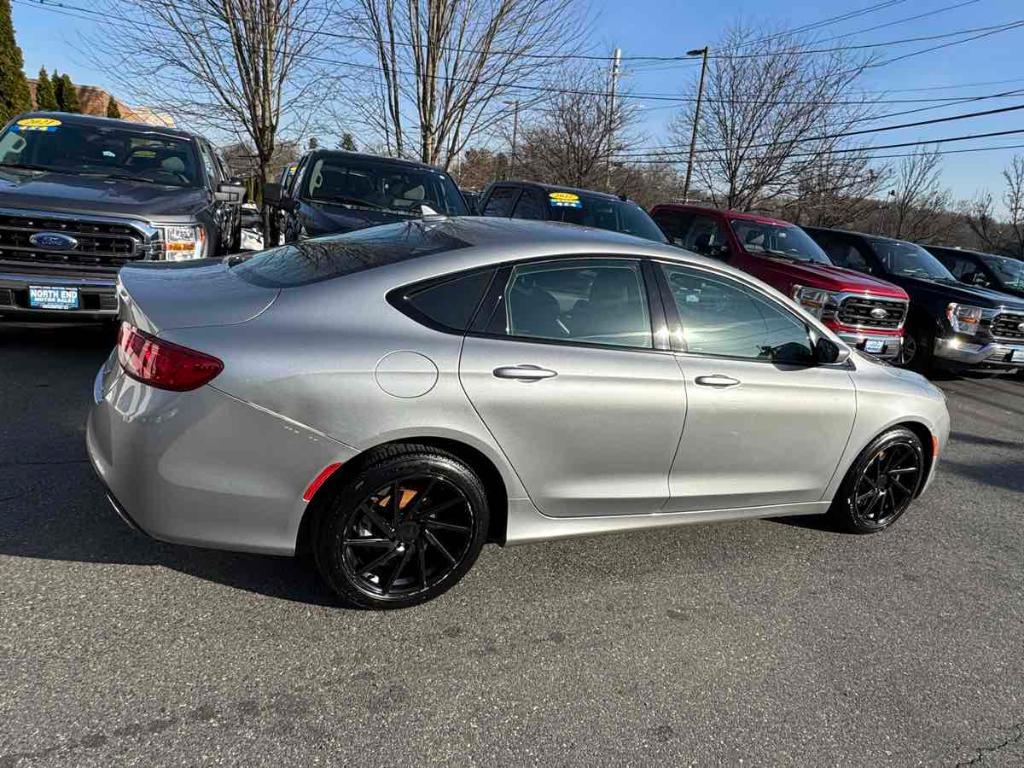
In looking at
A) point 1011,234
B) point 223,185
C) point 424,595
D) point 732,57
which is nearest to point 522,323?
point 424,595

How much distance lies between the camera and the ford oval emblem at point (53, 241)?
4.97 m

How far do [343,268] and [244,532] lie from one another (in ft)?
3.69

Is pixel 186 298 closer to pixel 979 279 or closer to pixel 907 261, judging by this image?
pixel 907 261

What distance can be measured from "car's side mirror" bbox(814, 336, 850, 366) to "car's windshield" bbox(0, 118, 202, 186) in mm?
5778

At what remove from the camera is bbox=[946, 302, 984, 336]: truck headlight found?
8.60m

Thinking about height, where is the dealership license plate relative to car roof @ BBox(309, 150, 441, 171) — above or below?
below

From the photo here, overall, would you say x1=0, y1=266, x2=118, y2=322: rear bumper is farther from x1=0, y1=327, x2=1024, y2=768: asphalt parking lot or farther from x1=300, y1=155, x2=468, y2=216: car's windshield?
x1=300, y1=155, x2=468, y2=216: car's windshield

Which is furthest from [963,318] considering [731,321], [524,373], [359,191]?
[524,373]

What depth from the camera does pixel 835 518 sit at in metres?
4.02

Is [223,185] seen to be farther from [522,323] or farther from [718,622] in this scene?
[718,622]

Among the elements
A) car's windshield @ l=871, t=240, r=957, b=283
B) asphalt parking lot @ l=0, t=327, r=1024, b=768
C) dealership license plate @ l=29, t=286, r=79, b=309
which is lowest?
asphalt parking lot @ l=0, t=327, r=1024, b=768

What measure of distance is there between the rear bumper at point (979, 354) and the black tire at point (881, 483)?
216 inches

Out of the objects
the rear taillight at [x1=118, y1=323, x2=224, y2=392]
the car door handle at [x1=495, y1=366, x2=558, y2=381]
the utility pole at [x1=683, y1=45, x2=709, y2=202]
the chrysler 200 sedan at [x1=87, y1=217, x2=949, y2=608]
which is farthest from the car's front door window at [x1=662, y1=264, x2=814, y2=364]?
the utility pole at [x1=683, y1=45, x2=709, y2=202]

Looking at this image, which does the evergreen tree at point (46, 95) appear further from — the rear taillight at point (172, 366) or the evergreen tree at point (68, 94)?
the rear taillight at point (172, 366)
